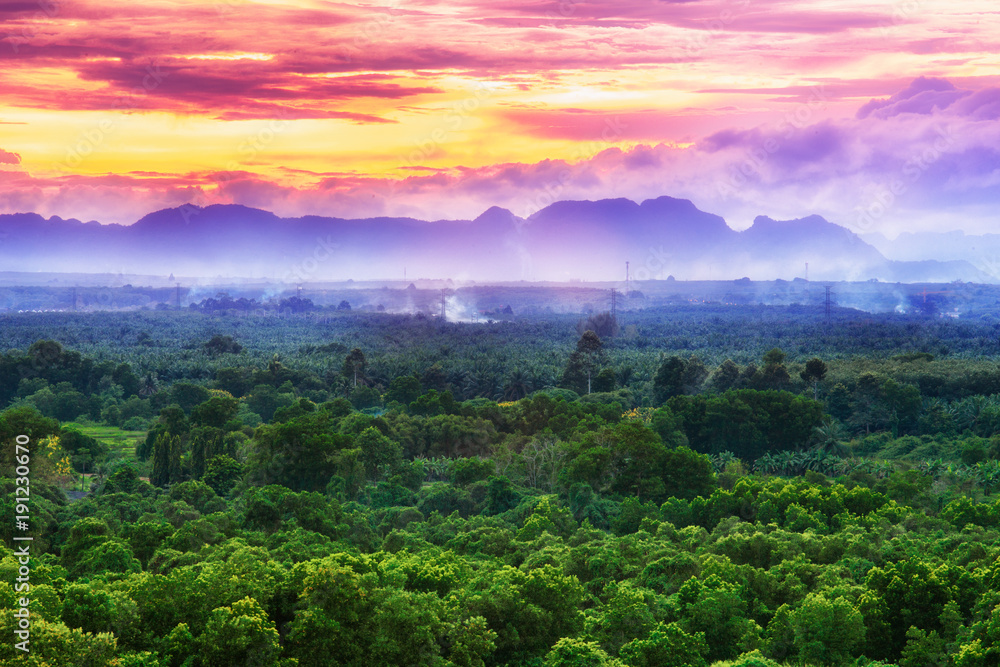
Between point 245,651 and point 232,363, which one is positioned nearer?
point 245,651

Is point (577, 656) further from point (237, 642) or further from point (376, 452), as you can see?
point (376, 452)

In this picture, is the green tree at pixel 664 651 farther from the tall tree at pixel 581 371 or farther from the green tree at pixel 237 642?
the tall tree at pixel 581 371

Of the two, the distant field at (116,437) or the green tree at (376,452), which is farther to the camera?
the distant field at (116,437)

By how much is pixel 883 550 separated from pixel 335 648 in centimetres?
1922

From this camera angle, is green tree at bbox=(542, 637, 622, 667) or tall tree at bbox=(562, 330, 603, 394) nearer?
green tree at bbox=(542, 637, 622, 667)

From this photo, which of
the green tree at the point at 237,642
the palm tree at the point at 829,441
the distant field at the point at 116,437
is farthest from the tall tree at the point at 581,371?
the green tree at the point at 237,642

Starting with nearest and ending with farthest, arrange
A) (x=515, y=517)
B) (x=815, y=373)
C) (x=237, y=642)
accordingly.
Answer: (x=237, y=642) → (x=515, y=517) → (x=815, y=373)

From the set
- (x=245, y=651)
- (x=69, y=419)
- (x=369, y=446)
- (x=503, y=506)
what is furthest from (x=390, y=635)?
(x=69, y=419)

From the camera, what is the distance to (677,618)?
2675 cm

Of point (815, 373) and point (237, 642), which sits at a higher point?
point (815, 373)

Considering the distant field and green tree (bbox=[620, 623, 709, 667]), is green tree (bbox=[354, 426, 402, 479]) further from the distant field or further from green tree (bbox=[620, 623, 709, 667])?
green tree (bbox=[620, 623, 709, 667])

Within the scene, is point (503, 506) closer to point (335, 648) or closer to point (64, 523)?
point (64, 523)

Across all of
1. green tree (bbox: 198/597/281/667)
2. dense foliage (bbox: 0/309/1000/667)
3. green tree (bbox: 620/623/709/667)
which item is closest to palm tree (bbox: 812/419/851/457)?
dense foliage (bbox: 0/309/1000/667)

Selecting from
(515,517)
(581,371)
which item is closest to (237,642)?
(515,517)
